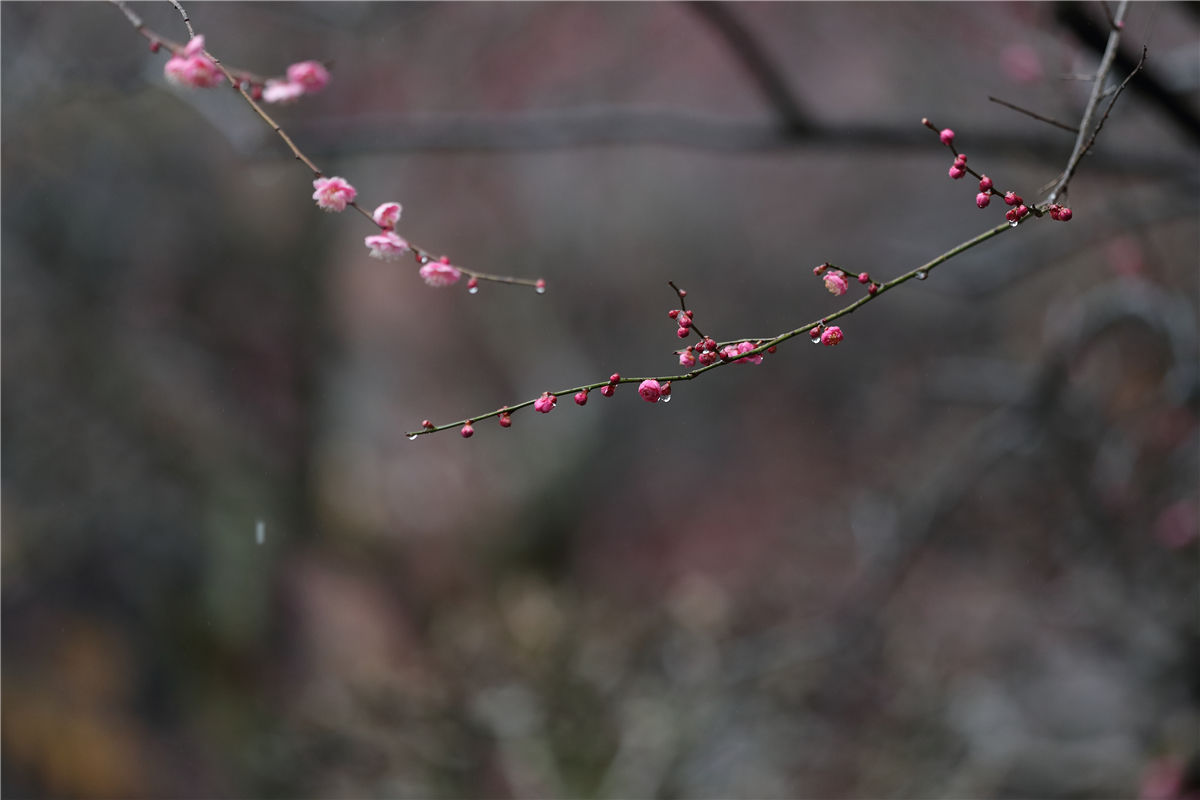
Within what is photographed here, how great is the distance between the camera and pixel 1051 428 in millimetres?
2277

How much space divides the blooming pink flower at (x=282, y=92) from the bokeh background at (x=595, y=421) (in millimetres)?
818

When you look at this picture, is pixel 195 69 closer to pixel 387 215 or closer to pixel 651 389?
pixel 387 215

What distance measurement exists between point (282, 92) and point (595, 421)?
456cm

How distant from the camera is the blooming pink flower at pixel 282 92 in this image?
90 cm

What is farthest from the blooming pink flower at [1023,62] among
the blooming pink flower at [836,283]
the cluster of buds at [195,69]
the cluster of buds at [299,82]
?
the cluster of buds at [195,69]

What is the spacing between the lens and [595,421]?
5.43 m

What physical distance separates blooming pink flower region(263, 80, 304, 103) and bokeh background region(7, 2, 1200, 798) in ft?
2.68

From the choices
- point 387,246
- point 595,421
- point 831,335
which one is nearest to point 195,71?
point 387,246

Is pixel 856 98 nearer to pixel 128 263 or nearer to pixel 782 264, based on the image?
pixel 782 264

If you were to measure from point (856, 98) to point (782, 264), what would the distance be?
1.29 metres

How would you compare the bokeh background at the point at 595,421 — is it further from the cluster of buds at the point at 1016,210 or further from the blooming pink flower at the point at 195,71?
the blooming pink flower at the point at 195,71

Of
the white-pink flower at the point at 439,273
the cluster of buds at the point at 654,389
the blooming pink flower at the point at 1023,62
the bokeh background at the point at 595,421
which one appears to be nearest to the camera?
the cluster of buds at the point at 654,389

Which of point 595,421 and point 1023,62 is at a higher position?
point 595,421

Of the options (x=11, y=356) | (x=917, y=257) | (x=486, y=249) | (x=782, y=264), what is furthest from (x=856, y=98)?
(x=11, y=356)
